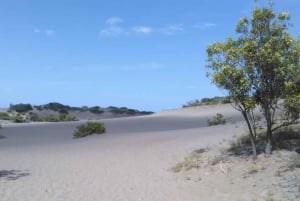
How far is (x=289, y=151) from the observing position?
15.2m

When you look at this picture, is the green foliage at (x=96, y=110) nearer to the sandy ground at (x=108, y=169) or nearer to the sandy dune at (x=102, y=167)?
the sandy dune at (x=102, y=167)

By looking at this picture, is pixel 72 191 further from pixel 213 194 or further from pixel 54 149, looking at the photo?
pixel 54 149

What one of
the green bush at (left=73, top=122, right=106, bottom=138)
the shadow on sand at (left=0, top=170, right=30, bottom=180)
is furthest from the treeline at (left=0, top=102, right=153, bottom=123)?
the shadow on sand at (left=0, top=170, right=30, bottom=180)

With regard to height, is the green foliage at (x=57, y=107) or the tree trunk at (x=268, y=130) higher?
the green foliage at (x=57, y=107)

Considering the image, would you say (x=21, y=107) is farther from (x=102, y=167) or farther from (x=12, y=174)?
(x=12, y=174)

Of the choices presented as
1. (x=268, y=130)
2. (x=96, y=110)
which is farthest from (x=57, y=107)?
(x=268, y=130)

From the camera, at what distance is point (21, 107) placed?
57031 millimetres

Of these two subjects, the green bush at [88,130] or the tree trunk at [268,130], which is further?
the green bush at [88,130]

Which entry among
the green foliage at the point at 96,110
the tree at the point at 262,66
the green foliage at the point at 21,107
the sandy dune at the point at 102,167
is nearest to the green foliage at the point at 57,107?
the green foliage at the point at 96,110

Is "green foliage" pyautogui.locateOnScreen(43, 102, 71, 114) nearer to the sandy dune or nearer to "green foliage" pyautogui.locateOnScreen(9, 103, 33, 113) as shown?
"green foliage" pyautogui.locateOnScreen(9, 103, 33, 113)

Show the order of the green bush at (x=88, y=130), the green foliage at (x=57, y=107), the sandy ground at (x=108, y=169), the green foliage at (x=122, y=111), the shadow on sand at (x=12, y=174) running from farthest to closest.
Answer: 1. the green foliage at (x=122, y=111)
2. the green foliage at (x=57, y=107)
3. the green bush at (x=88, y=130)
4. the shadow on sand at (x=12, y=174)
5. the sandy ground at (x=108, y=169)

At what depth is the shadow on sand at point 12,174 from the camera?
51.6ft

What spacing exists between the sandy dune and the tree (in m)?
3.29

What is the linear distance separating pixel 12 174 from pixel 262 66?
9.30 metres
